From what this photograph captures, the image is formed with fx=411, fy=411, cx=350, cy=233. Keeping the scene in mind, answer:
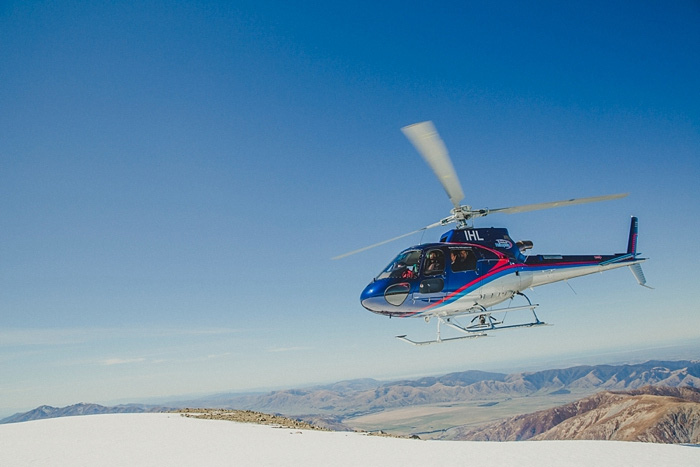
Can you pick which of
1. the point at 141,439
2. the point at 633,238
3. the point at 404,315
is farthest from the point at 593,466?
the point at 141,439

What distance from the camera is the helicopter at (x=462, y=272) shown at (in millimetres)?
18031

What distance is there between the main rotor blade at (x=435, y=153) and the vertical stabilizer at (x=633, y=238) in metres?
12.1

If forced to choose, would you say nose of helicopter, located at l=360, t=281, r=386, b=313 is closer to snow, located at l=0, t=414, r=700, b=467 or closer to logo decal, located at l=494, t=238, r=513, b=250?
snow, located at l=0, t=414, r=700, b=467

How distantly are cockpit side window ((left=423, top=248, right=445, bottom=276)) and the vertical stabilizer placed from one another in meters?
12.7

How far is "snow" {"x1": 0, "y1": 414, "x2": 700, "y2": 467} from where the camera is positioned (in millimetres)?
14399

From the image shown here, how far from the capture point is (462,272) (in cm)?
1916

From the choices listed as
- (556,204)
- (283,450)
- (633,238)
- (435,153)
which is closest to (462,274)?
(556,204)

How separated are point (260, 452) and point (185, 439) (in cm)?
522

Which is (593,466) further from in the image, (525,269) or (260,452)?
(260,452)

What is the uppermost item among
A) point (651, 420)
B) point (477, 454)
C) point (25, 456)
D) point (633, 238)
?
point (633, 238)

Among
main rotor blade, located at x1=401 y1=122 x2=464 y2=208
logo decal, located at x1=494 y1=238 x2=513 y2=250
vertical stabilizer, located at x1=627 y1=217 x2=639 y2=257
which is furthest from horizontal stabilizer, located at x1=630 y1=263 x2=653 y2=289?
main rotor blade, located at x1=401 y1=122 x2=464 y2=208

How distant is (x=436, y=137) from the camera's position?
1413cm

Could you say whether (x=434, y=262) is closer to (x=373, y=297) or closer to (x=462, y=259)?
(x=462, y=259)

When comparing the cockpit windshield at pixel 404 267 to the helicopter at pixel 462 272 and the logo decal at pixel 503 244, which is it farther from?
the logo decal at pixel 503 244
